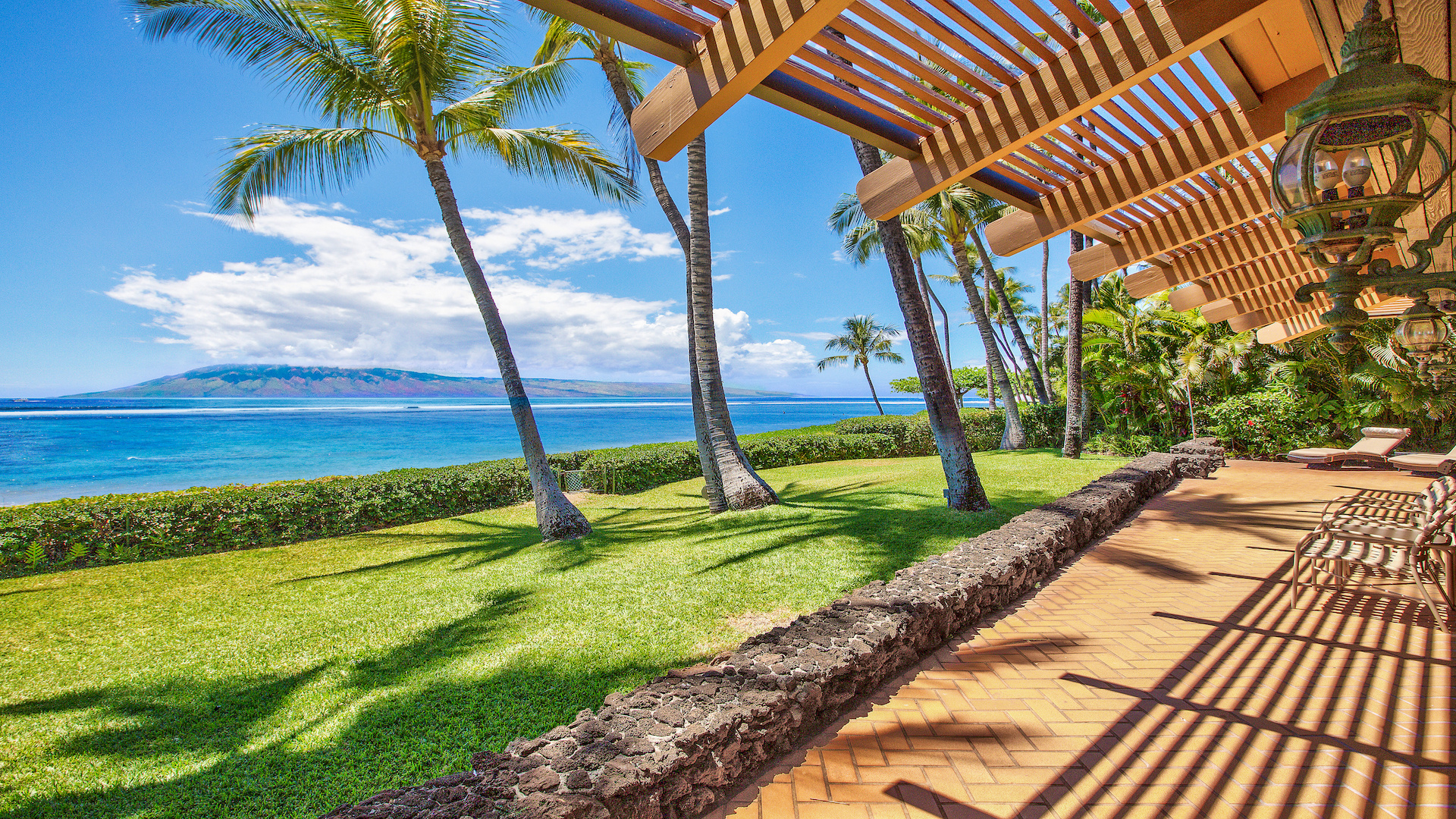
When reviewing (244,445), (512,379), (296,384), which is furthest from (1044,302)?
(296,384)

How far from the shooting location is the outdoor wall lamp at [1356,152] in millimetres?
1347

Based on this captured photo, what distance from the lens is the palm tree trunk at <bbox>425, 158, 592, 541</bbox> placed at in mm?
7965

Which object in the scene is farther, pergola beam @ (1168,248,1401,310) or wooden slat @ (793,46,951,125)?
pergola beam @ (1168,248,1401,310)

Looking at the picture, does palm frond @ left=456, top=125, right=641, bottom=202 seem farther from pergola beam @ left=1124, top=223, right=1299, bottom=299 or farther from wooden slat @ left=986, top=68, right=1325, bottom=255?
pergola beam @ left=1124, top=223, right=1299, bottom=299

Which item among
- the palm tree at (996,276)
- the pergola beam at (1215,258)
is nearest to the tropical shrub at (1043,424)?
the palm tree at (996,276)

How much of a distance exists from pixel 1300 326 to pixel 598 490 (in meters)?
13.1

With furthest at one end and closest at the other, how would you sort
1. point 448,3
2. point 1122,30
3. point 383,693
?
point 448,3, point 383,693, point 1122,30

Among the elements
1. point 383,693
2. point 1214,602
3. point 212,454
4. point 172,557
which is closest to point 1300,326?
point 1214,602

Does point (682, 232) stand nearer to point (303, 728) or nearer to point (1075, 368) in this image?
point (303, 728)

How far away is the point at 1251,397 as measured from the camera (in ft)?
41.5

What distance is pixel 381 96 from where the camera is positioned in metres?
7.86

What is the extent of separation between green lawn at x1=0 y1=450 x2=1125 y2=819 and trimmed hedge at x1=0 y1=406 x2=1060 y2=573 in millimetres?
479

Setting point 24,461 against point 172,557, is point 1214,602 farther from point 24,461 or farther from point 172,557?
point 24,461

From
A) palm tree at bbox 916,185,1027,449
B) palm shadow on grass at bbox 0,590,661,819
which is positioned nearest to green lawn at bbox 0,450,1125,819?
palm shadow on grass at bbox 0,590,661,819
